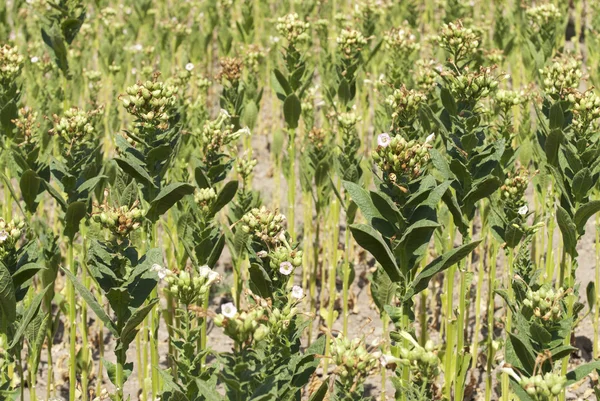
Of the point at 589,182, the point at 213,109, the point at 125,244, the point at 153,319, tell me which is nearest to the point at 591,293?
the point at 589,182

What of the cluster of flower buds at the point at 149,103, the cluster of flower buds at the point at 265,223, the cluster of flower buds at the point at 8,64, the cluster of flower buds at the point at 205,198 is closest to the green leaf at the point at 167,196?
the cluster of flower buds at the point at 205,198

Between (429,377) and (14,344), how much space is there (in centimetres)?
179

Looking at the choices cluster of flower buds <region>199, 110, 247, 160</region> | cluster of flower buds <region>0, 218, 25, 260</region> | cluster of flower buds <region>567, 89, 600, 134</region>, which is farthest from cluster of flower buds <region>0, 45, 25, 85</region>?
cluster of flower buds <region>567, 89, 600, 134</region>

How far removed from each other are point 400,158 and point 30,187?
2.28 metres

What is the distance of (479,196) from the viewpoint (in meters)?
3.71

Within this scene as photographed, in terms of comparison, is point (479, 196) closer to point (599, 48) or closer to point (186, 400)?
point (186, 400)

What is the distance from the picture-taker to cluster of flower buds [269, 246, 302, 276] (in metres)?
3.14

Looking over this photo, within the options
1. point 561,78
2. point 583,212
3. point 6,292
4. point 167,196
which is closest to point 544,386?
point 583,212

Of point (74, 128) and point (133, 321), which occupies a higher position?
point (74, 128)

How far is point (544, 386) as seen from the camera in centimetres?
267

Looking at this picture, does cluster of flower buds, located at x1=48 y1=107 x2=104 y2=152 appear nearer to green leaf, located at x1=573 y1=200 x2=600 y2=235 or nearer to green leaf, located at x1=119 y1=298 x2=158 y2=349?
green leaf, located at x1=119 y1=298 x2=158 y2=349

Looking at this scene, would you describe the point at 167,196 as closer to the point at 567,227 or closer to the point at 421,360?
the point at 421,360

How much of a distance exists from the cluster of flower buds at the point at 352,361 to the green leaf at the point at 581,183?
66.8 inches

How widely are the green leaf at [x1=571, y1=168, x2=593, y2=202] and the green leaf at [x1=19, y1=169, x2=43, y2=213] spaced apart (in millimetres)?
2735
